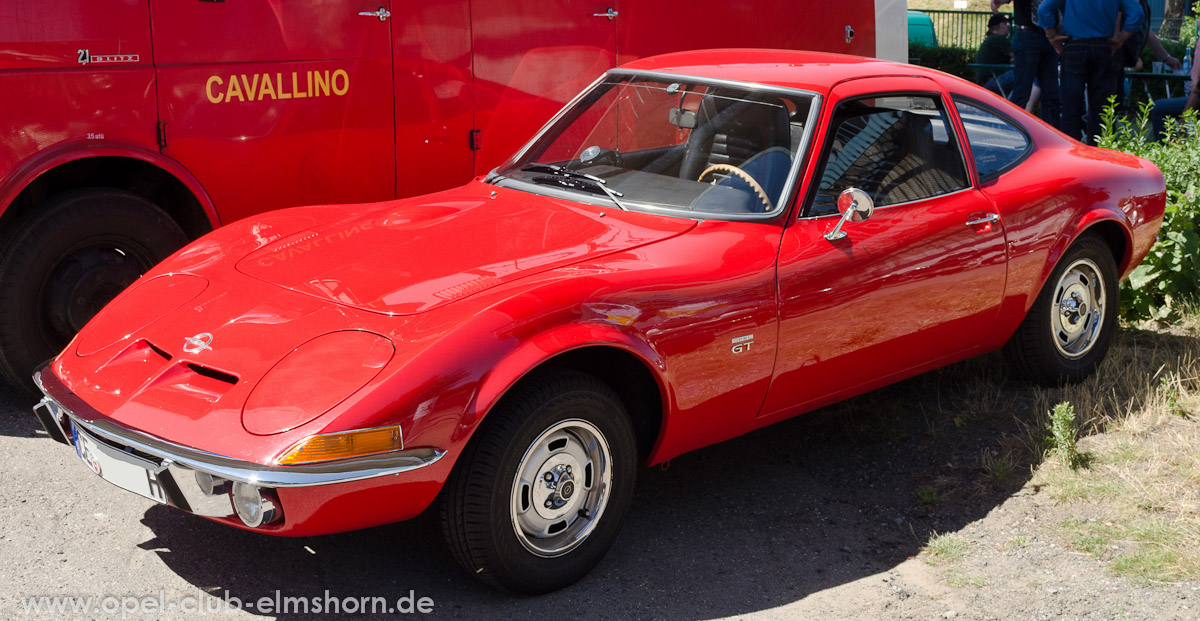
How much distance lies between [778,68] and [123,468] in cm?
279

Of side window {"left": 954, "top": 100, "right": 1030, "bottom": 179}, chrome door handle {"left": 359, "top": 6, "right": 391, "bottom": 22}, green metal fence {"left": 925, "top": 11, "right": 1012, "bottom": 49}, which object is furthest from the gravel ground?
green metal fence {"left": 925, "top": 11, "right": 1012, "bottom": 49}

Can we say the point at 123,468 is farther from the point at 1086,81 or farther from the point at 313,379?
the point at 1086,81

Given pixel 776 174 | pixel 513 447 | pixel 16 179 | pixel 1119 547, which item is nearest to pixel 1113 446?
pixel 1119 547

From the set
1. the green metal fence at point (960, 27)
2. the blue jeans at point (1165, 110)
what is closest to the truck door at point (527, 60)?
the blue jeans at point (1165, 110)

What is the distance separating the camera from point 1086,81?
9953 mm

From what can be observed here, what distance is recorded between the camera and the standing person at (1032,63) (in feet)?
35.9

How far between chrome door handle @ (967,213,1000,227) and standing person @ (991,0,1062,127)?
269 inches

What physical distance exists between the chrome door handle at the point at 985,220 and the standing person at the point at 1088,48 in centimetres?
543

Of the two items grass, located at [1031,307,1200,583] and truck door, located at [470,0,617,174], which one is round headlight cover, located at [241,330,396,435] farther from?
truck door, located at [470,0,617,174]

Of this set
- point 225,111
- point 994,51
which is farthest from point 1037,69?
point 225,111

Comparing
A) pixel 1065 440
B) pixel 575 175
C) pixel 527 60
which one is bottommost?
pixel 1065 440

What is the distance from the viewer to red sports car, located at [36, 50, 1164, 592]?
3164 mm

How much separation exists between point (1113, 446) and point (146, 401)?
3651mm

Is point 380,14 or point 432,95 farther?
point 432,95
